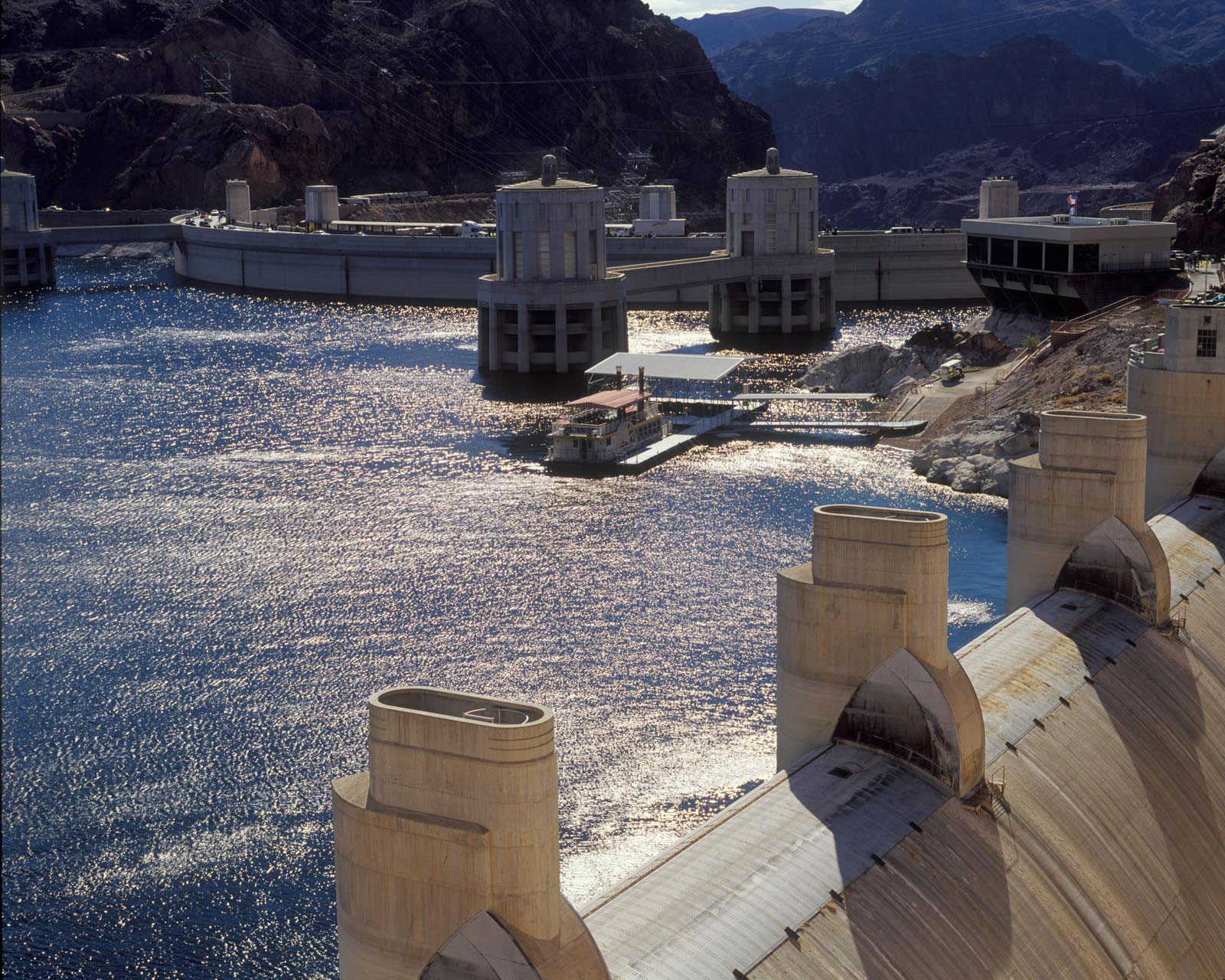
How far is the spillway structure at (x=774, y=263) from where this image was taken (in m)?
137

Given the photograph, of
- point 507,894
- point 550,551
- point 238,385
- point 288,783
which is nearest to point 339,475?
point 550,551

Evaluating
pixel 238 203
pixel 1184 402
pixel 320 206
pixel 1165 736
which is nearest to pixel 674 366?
pixel 1184 402

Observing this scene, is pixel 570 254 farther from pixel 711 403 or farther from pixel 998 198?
pixel 998 198

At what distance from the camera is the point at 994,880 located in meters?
27.9

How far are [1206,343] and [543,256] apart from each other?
2802 inches

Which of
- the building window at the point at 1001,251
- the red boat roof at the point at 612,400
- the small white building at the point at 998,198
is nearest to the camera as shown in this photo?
the red boat roof at the point at 612,400

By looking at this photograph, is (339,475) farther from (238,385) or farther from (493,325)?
(493,325)

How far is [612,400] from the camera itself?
84562 millimetres

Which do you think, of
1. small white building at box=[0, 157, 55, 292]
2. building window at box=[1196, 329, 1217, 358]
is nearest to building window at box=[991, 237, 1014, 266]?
building window at box=[1196, 329, 1217, 358]

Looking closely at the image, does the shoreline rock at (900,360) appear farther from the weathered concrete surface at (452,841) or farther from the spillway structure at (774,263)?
the weathered concrete surface at (452,841)

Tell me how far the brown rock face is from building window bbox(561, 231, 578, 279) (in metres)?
40.9

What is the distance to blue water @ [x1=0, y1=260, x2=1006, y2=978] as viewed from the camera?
1494 inches

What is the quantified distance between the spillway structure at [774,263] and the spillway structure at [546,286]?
2215cm

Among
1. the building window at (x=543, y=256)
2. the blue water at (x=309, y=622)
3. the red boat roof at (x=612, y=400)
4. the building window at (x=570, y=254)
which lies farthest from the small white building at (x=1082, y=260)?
the building window at (x=543, y=256)
